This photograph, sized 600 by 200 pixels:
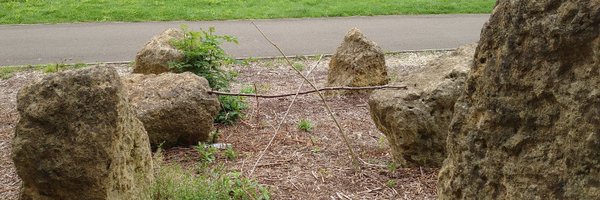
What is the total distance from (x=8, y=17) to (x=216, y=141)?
9617mm

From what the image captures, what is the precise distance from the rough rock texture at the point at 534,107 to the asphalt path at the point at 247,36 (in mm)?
8638

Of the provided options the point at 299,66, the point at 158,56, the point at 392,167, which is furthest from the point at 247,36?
the point at 392,167

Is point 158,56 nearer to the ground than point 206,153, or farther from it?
farther from it

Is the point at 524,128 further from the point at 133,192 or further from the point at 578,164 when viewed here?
the point at 133,192

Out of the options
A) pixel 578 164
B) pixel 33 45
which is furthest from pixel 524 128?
pixel 33 45

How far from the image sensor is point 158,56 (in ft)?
25.2

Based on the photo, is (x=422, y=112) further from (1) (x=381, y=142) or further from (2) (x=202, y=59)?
(2) (x=202, y=59)

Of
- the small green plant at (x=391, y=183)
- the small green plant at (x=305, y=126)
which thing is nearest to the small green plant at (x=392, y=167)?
the small green plant at (x=391, y=183)

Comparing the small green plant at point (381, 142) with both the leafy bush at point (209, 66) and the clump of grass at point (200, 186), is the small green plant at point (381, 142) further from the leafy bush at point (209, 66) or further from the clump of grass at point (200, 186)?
the clump of grass at point (200, 186)

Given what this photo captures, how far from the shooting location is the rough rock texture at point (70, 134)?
13.1 ft

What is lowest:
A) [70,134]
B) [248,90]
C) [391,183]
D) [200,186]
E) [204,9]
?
[204,9]

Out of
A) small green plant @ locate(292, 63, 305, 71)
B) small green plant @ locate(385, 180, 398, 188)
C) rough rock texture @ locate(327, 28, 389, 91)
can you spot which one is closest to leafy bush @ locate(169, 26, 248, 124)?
rough rock texture @ locate(327, 28, 389, 91)

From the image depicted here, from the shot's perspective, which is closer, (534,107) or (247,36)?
(534,107)

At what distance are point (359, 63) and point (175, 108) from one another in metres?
2.79
